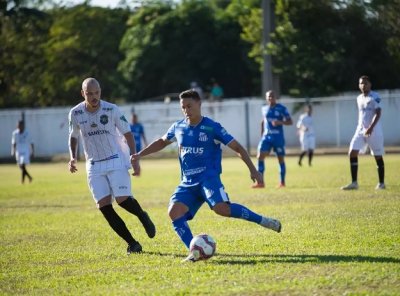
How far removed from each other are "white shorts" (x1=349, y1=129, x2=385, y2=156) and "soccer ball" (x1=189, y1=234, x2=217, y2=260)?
8.35 m

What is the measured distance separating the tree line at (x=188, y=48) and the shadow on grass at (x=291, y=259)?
93.9ft

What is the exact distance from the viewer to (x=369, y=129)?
15.8 m

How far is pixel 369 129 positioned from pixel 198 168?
7.65 metres

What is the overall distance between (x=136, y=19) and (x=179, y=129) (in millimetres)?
42286

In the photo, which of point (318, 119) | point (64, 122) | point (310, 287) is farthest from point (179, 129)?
point (64, 122)

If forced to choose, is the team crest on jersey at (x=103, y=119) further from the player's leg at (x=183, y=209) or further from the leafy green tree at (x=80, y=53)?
the leafy green tree at (x=80, y=53)

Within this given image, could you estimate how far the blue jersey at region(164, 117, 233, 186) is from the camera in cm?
898

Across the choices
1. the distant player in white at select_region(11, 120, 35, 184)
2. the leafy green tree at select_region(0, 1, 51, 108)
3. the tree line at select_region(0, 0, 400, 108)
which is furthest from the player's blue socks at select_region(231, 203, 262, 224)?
the leafy green tree at select_region(0, 1, 51, 108)

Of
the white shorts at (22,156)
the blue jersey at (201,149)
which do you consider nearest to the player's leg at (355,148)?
the blue jersey at (201,149)

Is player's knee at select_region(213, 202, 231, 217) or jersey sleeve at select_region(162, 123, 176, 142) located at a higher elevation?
jersey sleeve at select_region(162, 123, 176, 142)

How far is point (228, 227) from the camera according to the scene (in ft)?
38.4

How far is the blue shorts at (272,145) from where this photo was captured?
18.9 metres

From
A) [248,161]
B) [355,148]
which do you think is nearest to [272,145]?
[355,148]

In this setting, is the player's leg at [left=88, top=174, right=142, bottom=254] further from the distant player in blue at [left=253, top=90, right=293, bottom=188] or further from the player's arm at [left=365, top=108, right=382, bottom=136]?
the distant player in blue at [left=253, top=90, right=293, bottom=188]
